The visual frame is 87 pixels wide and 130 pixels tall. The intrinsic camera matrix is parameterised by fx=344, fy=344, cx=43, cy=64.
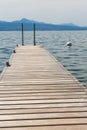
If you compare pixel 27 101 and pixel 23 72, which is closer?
pixel 27 101

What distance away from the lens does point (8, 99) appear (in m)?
9.63

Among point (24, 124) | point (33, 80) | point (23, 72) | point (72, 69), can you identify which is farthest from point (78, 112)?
point (72, 69)

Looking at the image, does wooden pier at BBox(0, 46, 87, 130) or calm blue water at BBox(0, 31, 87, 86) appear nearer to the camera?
wooden pier at BBox(0, 46, 87, 130)

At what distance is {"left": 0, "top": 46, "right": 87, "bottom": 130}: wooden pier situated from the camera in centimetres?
752

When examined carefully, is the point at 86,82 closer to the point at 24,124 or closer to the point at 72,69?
the point at 72,69

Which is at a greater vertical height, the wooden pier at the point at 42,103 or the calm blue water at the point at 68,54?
the wooden pier at the point at 42,103

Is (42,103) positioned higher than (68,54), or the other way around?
(42,103)

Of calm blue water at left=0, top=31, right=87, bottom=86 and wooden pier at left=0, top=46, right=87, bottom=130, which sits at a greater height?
wooden pier at left=0, top=46, right=87, bottom=130

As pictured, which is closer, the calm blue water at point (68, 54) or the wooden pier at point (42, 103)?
the wooden pier at point (42, 103)

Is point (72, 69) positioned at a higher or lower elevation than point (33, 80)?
lower

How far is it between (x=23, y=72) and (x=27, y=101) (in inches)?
244

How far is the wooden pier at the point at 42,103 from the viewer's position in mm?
7520

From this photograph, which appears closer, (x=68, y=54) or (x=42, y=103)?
(x=42, y=103)

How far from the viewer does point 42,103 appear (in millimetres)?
9219
